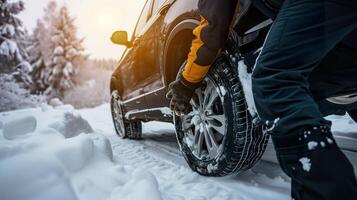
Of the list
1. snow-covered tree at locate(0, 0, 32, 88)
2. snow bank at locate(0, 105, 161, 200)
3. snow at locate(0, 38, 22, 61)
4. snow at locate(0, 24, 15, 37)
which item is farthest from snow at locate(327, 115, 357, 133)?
snow at locate(0, 24, 15, 37)

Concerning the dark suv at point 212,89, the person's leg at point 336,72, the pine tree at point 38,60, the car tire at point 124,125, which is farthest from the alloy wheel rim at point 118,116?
the pine tree at point 38,60

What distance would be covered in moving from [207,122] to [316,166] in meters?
1.15

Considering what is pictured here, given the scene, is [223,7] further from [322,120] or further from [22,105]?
[22,105]

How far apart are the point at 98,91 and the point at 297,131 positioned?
86.9 feet

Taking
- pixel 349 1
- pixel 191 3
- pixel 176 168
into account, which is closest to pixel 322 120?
pixel 349 1

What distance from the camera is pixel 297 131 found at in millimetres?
768

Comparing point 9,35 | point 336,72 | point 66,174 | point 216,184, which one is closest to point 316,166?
point 336,72

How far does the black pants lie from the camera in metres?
0.70

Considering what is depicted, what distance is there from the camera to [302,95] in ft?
2.75

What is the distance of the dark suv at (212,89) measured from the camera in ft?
4.58

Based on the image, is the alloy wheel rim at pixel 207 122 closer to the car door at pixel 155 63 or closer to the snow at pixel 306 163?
the car door at pixel 155 63

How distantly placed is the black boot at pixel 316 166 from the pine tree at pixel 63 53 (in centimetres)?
2537

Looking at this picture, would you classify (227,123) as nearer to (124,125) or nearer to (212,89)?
(212,89)

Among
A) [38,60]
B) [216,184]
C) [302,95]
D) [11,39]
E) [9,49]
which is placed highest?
[38,60]
